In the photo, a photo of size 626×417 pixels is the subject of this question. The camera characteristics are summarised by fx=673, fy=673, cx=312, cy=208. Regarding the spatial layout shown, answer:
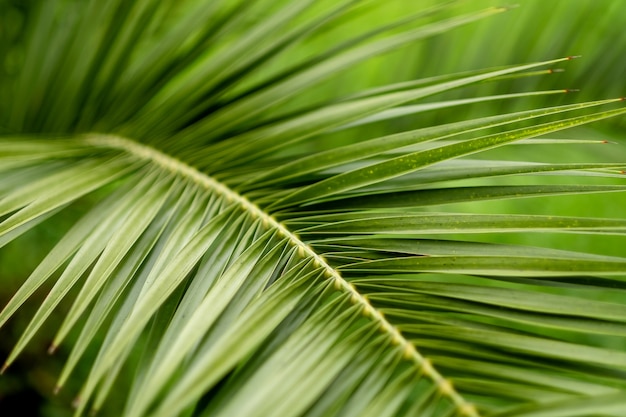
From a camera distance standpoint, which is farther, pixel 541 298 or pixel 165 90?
pixel 165 90

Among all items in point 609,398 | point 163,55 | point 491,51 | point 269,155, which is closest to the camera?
point 609,398

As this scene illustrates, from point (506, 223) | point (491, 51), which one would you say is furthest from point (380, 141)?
point (491, 51)

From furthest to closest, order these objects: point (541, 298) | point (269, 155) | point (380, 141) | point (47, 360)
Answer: point (47, 360), point (269, 155), point (380, 141), point (541, 298)

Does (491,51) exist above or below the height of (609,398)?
above

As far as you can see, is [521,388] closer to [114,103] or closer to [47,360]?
[114,103]

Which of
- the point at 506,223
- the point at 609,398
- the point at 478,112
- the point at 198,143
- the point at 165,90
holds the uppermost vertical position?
the point at 478,112
